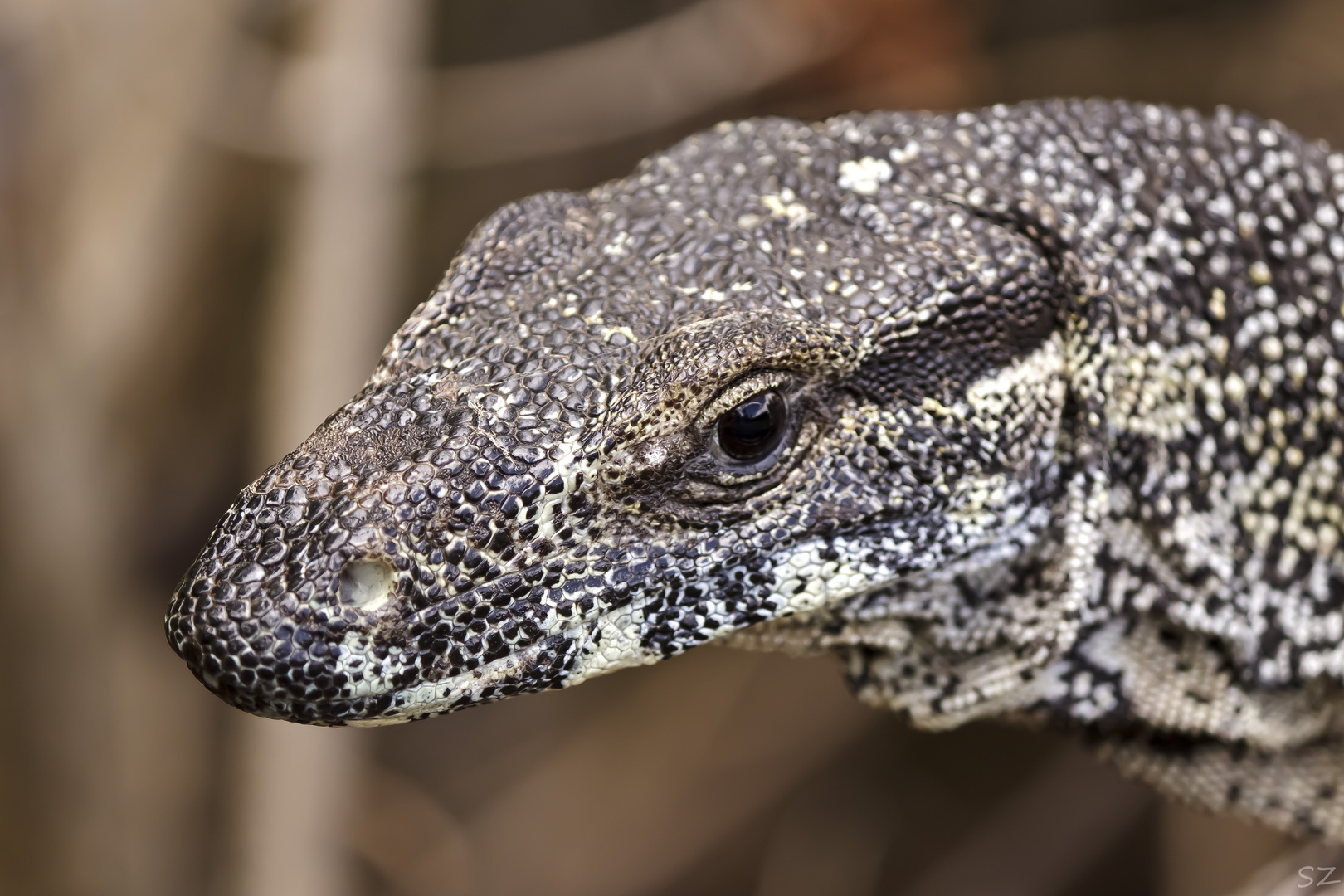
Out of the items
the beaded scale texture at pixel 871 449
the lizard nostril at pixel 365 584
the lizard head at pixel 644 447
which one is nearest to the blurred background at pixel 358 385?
the beaded scale texture at pixel 871 449

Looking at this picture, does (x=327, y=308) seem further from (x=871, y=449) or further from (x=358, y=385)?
(x=871, y=449)

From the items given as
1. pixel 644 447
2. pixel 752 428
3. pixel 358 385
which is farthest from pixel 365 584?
pixel 358 385

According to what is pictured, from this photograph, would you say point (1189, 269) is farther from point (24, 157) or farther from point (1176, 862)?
point (24, 157)

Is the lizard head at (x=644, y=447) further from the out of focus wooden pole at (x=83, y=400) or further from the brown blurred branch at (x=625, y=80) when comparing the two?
the brown blurred branch at (x=625, y=80)

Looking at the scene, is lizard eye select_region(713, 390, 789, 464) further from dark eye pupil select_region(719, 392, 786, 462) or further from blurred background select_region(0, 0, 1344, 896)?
blurred background select_region(0, 0, 1344, 896)

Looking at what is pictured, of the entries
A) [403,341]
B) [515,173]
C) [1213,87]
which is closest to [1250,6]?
[1213,87]

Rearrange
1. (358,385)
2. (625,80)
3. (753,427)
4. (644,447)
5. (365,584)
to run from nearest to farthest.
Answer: (365,584), (644,447), (753,427), (358,385), (625,80)
